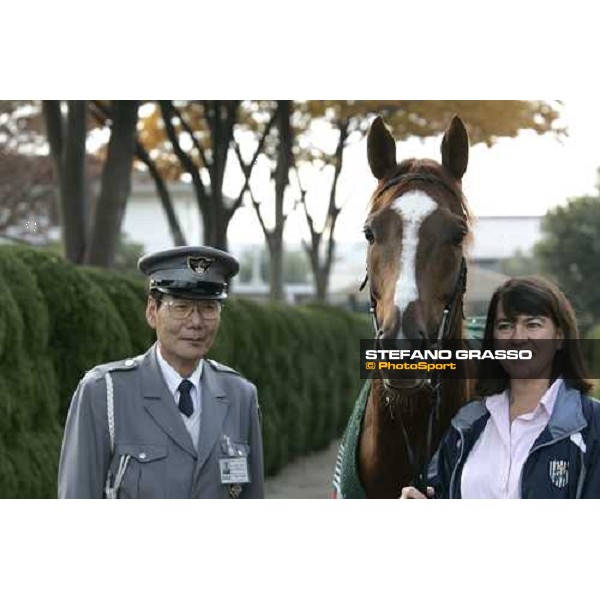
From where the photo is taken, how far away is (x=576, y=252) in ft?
17.1

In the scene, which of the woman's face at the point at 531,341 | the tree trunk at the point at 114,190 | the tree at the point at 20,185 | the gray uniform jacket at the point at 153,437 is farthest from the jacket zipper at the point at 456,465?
the tree at the point at 20,185

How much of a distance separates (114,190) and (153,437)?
2.50 metres

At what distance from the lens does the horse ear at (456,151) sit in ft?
16.5

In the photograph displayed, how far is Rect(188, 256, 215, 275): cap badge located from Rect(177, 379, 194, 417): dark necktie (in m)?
0.46

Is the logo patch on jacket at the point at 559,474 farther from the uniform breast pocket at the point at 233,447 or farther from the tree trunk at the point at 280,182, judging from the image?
the tree trunk at the point at 280,182

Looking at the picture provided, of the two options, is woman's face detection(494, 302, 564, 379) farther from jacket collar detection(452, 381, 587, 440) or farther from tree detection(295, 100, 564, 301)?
tree detection(295, 100, 564, 301)

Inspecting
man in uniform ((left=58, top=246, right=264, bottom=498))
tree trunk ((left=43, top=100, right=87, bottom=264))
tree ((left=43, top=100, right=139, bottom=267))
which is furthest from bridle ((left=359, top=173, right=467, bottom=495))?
tree trunk ((left=43, top=100, right=87, bottom=264))

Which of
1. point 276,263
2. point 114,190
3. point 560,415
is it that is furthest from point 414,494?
point 114,190

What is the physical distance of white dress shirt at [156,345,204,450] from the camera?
16.2 ft

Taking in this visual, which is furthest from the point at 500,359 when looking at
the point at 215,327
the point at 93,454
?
the point at 93,454

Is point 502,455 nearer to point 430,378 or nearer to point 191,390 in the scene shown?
point 430,378

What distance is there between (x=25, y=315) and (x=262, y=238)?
1.23 meters

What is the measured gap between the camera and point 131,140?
6617 mm

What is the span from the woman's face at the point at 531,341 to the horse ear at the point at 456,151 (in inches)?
23.1
